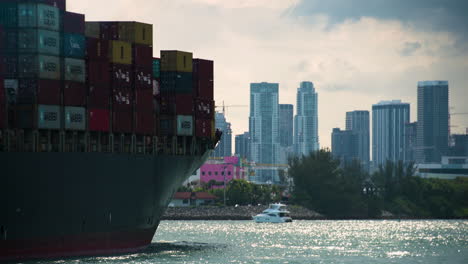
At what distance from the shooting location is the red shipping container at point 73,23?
247 ft

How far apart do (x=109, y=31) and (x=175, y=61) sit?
8117mm

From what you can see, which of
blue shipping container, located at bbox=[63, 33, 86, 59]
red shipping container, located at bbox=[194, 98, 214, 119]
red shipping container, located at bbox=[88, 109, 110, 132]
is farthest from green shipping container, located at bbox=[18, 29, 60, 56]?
red shipping container, located at bbox=[194, 98, 214, 119]

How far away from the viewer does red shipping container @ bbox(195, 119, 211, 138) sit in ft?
296

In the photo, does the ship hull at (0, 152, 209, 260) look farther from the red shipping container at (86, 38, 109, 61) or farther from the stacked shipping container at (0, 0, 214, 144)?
the red shipping container at (86, 38, 109, 61)

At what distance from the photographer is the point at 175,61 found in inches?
3452

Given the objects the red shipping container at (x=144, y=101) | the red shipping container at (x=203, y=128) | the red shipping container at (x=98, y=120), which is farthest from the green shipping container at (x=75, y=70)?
the red shipping container at (x=203, y=128)

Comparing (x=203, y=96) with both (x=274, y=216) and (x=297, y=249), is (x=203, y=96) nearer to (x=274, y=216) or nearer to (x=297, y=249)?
(x=297, y=249)

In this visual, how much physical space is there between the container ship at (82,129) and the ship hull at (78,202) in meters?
0.07

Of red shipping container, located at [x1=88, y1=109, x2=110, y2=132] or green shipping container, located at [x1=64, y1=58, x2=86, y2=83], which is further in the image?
red shipping container, located at [x1=88, y1=109, x2=110, y2=132]

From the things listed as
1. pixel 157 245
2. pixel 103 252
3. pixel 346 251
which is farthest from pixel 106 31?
pixel 346 251

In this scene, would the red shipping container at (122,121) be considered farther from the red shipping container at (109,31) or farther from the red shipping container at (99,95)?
the red shipping container at (109,31)

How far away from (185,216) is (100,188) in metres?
115

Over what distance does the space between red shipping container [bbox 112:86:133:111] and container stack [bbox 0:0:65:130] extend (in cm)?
645

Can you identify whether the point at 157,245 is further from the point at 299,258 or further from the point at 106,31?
the point at 106,31
